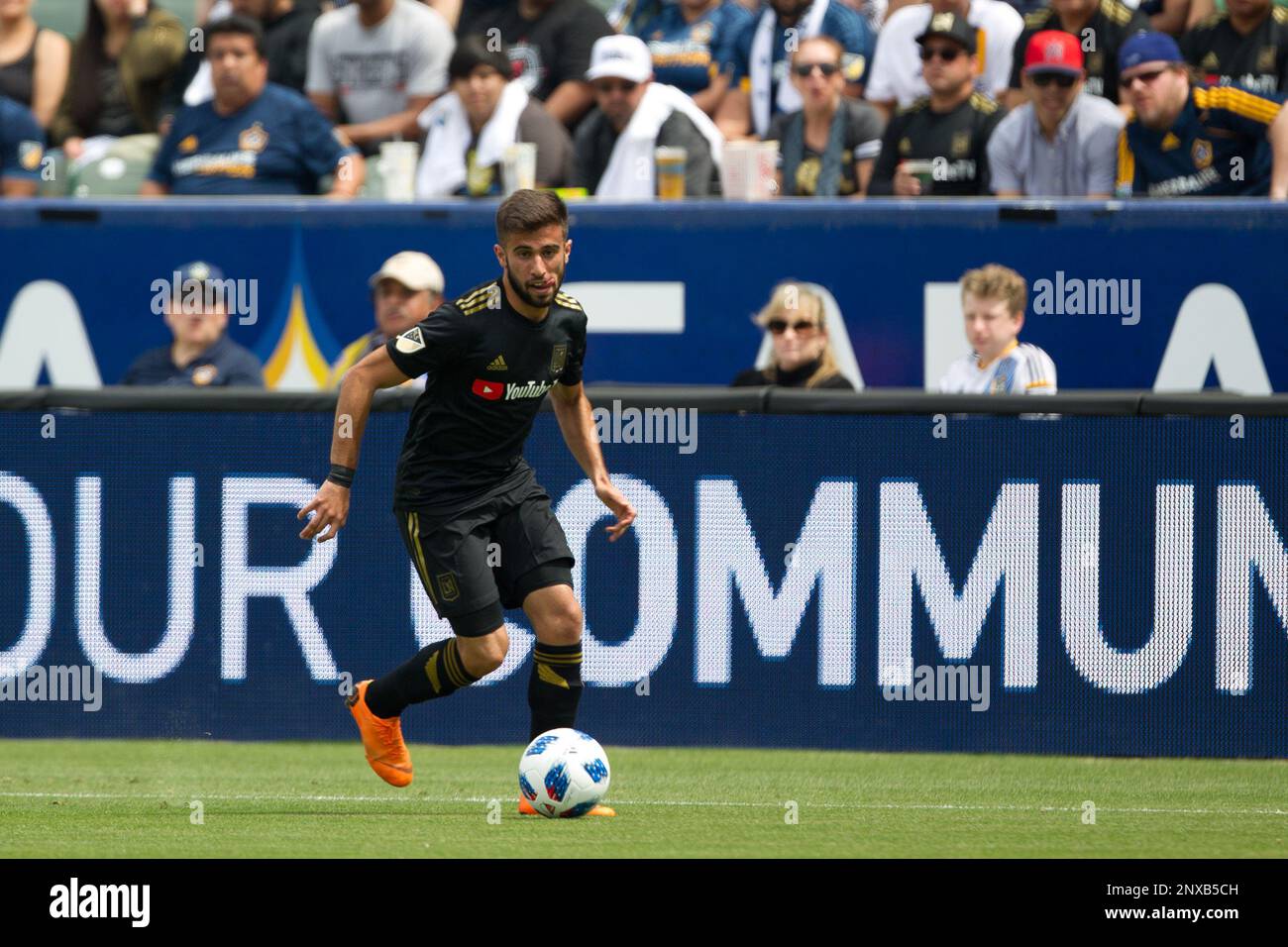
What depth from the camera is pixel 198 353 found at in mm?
10672

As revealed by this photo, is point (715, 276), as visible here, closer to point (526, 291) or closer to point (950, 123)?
point (950, 123)

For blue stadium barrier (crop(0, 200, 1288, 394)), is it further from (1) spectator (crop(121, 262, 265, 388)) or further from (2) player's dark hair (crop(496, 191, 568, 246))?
(2) player's dark hair (crop(496, 191, 568, 246))

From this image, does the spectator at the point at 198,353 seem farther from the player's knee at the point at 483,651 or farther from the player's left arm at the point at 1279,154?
the player's left arm at the point at 1279,154

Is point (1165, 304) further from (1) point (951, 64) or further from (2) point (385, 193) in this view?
(2) point (385, 193)

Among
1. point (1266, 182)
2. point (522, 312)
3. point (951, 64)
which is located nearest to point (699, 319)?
point (951, 64)

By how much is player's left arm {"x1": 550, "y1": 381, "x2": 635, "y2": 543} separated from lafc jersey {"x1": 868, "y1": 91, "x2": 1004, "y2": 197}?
3.92m

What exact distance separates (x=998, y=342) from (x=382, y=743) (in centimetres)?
381

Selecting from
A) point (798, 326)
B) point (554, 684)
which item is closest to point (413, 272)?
point (798, 326)

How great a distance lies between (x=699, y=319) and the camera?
10.7m

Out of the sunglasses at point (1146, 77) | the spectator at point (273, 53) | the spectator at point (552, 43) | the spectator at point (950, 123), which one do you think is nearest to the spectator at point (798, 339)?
the spectator at point (950, 123)

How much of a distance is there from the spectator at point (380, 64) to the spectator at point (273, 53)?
0.32 meters

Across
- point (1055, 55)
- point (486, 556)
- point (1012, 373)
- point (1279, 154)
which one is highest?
point (1055, 55)

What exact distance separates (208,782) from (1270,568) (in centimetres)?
455

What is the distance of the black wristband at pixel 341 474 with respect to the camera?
22.4 feet
